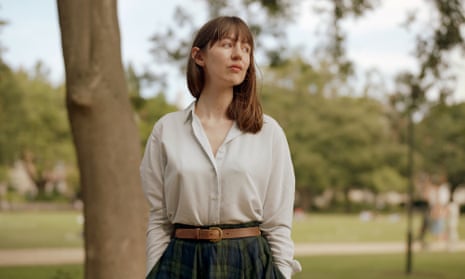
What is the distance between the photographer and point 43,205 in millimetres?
50625

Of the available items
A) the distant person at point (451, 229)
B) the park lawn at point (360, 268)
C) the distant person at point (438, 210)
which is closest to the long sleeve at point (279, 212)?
the park lawn at point (360, 268)

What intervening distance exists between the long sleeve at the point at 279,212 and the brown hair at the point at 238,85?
115mm

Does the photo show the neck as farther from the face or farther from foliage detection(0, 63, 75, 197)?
foliage detection(0, 63, 75, 197)

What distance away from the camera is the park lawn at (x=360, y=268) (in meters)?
13.2

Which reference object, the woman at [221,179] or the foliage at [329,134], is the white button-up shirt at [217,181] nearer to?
the woman at [221,179]

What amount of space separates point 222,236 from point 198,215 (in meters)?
0.11

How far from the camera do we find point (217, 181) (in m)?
2.63

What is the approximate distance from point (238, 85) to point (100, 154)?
4.34 metres

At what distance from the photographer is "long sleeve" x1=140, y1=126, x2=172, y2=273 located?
2770 millimetres

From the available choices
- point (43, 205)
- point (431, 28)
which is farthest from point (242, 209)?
point (43, 205)

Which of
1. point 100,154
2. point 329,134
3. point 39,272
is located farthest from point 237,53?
point 329,134

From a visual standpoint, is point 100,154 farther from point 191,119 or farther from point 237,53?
point 237,53

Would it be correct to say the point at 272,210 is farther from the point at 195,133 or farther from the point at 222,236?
the point at 195,133

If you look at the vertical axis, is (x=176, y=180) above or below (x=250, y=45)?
below
